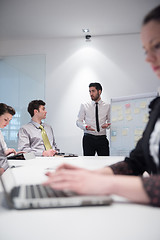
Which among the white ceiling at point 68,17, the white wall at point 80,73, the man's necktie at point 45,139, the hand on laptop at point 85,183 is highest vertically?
the white ceiling at point 68,17

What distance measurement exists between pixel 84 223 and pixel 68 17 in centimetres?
307

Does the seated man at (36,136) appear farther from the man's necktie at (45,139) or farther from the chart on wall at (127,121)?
the chart on wall at (127,121)

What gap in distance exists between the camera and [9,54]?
12.7ft

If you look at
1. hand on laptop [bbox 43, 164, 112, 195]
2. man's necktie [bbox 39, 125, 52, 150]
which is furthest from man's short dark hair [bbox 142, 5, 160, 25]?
man's necktie [bbox 39, 125, 52, 150]

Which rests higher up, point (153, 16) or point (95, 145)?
point (153, 16)

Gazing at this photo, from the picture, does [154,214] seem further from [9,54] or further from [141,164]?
[9,54]

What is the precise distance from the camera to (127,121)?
1979 millimetres

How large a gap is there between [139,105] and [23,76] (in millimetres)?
2420

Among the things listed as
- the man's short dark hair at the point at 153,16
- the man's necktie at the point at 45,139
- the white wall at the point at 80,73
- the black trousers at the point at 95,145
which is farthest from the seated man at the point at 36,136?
the man's short dark hair at the point at 153,16

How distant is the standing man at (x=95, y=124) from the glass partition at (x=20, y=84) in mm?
1050

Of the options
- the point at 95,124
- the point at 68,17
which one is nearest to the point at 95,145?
the point at 95,124

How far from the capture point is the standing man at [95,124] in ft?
9.13

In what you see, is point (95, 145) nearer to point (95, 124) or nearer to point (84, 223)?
point (95, 124)

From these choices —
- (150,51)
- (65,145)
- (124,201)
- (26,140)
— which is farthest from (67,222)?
(65,145)
